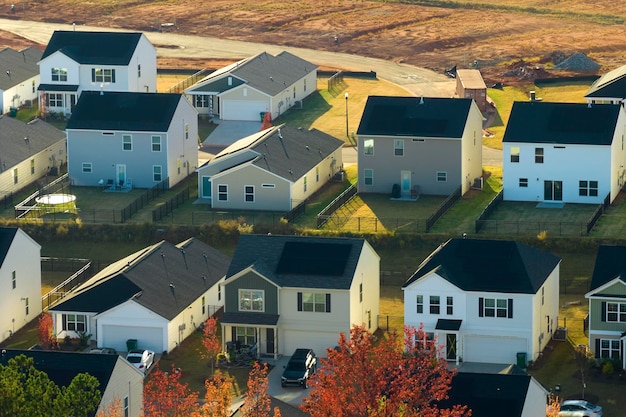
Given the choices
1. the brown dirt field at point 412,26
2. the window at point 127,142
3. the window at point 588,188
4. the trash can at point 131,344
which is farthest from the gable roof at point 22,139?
the window at point 588,188

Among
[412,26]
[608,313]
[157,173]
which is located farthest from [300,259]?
[412,26]

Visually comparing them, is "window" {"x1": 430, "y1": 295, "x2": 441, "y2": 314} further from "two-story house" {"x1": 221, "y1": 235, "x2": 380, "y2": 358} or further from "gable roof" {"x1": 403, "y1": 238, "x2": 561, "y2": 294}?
"two-story house" {"x1": 221, "y1": 235, "x2": 380, "y2": 358}

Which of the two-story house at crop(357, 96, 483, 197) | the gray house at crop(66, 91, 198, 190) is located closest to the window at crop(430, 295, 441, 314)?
the two-story house at crop(357, 96, 483, 197)

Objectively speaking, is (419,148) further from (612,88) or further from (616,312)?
(616,312)

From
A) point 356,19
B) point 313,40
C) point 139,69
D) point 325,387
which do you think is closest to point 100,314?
point 325,387

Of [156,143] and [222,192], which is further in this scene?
[156,143]
